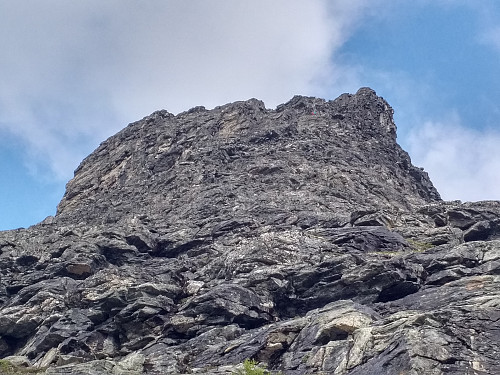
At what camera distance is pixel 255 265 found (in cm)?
6581

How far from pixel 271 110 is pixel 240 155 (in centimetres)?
2751

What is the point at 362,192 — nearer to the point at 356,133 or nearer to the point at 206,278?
the point at 356,133

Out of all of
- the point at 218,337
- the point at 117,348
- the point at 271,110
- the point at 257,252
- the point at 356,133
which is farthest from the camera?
the point at 271,110

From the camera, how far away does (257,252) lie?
68312mm

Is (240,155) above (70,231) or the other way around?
above

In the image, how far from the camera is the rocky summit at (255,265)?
44438mm

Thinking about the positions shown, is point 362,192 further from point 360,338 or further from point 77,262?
point 360,338

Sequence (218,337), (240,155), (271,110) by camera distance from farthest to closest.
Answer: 1. (271,110)
2. (240,155)
3. (218,337)

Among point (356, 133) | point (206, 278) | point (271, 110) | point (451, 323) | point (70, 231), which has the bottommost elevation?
point (451, 323)

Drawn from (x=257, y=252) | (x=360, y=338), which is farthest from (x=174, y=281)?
(x=360, y=338)

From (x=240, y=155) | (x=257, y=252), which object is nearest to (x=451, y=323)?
(x=257, y=252)

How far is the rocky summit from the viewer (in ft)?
146

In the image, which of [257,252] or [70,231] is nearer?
[257,252]

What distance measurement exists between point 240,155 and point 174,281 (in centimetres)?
4782
